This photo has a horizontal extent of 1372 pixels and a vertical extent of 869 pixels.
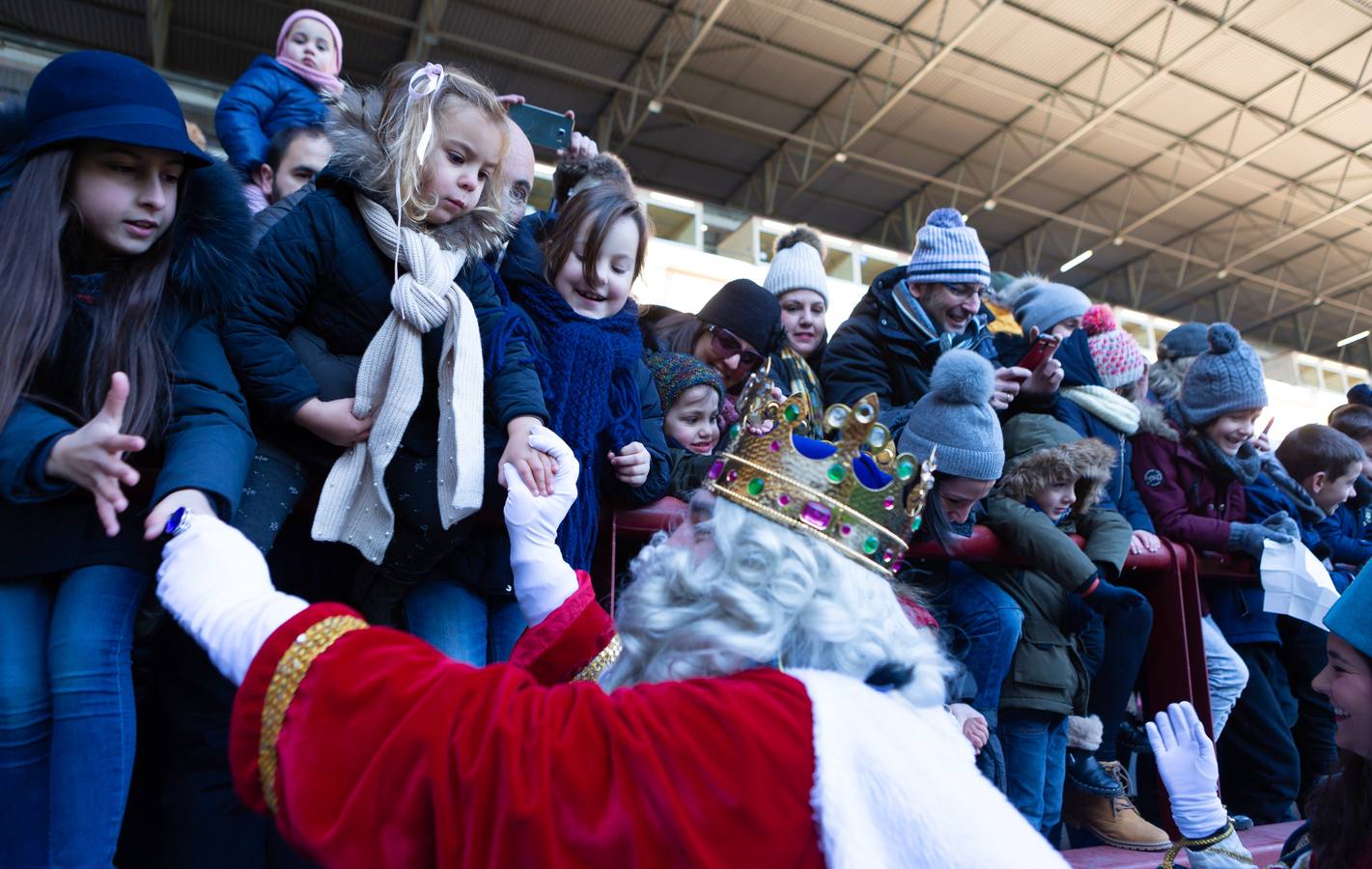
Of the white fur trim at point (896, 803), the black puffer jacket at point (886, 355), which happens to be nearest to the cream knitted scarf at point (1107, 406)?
the black puffer jacket at point (886, 355)

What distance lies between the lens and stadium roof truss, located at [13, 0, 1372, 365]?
35.6 ft

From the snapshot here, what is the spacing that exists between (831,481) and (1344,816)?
5.22 feet

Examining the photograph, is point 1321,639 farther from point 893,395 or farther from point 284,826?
point 284,826

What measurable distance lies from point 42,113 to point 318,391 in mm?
704

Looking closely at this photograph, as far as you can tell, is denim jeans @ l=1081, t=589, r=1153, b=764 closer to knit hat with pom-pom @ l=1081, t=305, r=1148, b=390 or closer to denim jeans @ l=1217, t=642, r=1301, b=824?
denim jeans @ l=1217, t=642, r=1301, b=824

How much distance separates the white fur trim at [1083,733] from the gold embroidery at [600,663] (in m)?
2.03

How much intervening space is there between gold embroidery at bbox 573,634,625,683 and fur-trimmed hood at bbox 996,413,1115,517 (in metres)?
1.93

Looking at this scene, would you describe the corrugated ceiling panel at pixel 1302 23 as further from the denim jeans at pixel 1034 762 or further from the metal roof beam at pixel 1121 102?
the denim jeans at pixel 1034 762

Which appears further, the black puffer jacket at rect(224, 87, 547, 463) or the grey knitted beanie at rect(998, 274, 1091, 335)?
the grey knitted beanie at rect(998, 274, 1091, 335)

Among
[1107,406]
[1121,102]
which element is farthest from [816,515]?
[1121,102]

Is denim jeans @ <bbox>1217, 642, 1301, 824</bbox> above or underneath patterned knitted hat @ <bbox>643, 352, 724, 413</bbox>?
underneath

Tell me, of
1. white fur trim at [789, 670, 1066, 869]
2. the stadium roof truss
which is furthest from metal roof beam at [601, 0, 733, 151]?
white fur trim at [789, 670, 1066, 869]

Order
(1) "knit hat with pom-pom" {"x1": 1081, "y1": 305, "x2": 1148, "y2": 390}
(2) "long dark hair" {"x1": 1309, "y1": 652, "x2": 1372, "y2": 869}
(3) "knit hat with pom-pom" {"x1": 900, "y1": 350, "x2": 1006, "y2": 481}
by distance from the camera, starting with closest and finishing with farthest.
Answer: (2) "long dark hair" {"x1": 1309, "y1": 652, "x2": 1372, "y2": 869} < (3) "knit hat with pom-pom" {"x1": 900, "y1": 350, "x2": 1006, "y2": 481} < (1) "knit hat with pom-pom" {"x1": 1081, "y1": 305, "x2": 1148, "y2": 390}

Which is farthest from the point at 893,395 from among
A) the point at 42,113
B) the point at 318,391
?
the point at 42,113
